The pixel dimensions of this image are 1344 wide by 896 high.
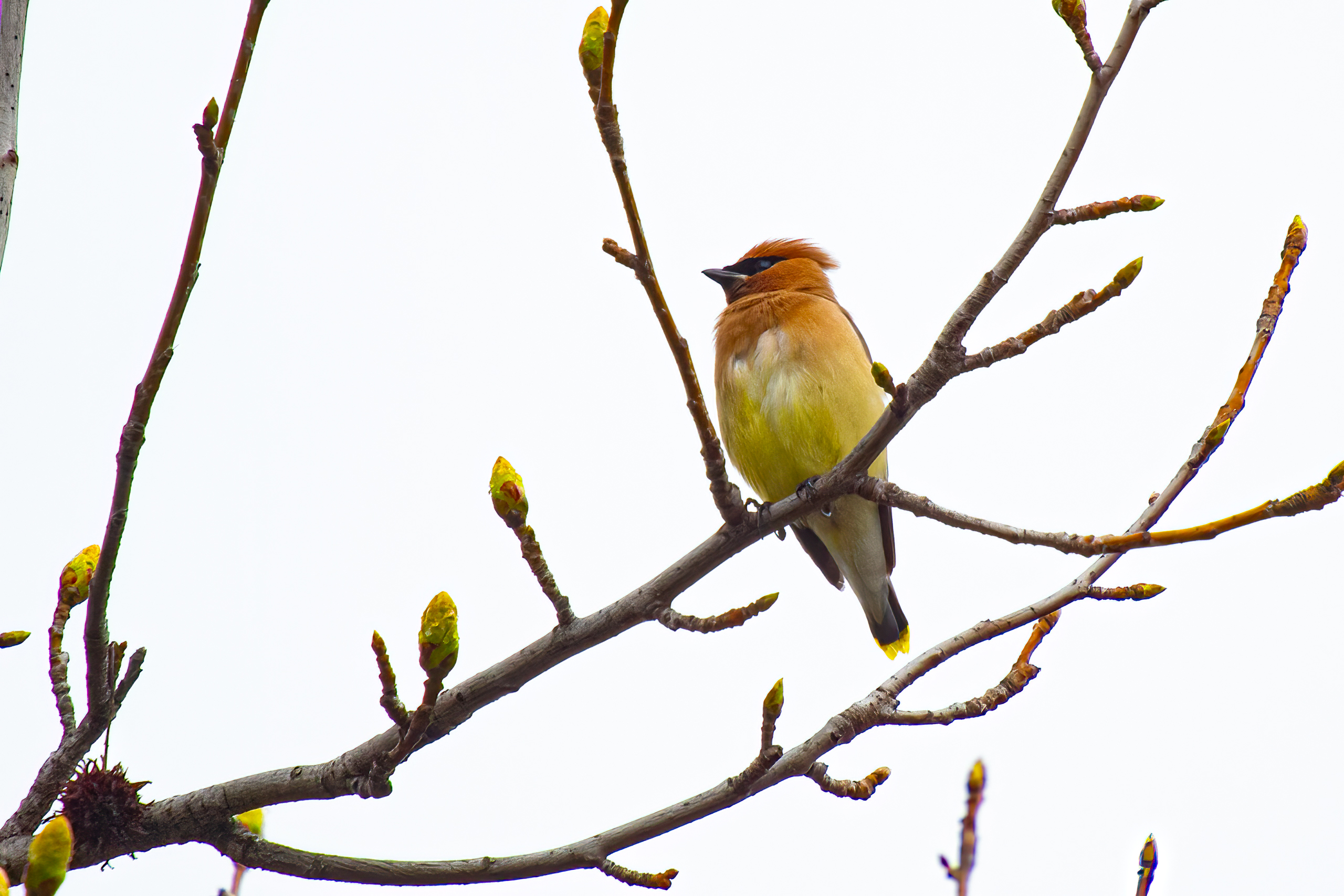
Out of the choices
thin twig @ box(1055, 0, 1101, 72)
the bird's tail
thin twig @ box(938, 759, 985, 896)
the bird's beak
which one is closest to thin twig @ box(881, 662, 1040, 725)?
thin twig @ box(938, 759, 985, 896)

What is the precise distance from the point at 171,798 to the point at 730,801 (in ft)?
4.41

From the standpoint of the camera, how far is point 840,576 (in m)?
6.19

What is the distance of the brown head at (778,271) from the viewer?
6312mm

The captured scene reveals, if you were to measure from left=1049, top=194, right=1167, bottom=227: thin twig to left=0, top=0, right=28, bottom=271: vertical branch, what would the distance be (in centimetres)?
218

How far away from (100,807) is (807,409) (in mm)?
3020

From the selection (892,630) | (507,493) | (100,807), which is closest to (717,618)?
(507,493)

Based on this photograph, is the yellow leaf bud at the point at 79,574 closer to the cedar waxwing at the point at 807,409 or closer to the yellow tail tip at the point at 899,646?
the cedar waxwing at the point at 807,409

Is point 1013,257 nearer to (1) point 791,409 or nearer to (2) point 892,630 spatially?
(1) point 791,409

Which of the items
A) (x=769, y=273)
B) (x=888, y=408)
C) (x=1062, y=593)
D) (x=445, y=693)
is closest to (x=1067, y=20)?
(x=888, y=408)

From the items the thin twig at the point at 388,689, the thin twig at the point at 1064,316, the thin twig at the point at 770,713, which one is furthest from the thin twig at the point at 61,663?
the thin twig at the point at 1064,316

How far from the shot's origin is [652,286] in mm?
2514

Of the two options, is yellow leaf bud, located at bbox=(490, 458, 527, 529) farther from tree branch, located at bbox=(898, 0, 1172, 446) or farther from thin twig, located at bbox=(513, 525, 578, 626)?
tree branch, located at bbox=(898, 0, 1172, 446)

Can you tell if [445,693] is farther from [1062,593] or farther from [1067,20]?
[1067,20]

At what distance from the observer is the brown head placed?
631 cm
